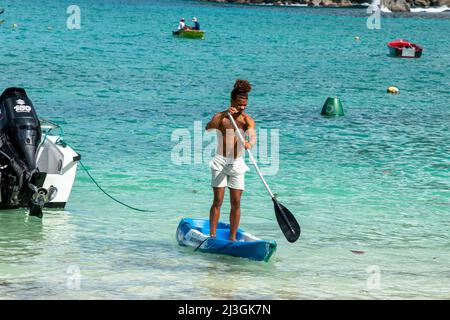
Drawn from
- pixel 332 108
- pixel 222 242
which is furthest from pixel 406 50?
pixel 222 242

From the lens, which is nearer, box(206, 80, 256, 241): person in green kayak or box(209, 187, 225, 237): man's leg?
box(206, 80, 256, 241): person in green kayak

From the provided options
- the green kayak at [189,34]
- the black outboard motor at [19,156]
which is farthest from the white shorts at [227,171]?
the green kayak at [189,34]

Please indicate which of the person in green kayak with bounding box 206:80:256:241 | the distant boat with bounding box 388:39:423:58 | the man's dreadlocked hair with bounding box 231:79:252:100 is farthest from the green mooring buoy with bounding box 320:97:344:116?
the distant boat with bounding box 388:39:423:58

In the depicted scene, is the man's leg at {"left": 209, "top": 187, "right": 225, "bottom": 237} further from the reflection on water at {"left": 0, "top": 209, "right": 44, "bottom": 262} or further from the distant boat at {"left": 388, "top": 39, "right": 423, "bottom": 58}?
the distant boat at {"left": 388, "top": 39, "right": 423, "bottom": 58}

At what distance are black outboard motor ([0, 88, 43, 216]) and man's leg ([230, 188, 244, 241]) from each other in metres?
2.94

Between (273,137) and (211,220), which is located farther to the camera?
(273,137)

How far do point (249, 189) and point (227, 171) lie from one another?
254 inches

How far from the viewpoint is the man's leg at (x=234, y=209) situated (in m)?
12.9

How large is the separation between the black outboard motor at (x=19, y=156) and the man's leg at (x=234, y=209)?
294cm

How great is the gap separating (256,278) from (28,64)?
42.1 meters

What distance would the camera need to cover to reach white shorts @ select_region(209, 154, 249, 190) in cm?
1280

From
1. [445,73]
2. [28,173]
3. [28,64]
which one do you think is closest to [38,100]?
[28,64]

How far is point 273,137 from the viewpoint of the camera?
27703 mm
